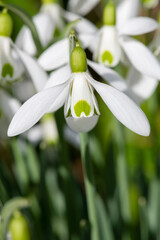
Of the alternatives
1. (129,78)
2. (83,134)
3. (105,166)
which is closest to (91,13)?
(105,166)

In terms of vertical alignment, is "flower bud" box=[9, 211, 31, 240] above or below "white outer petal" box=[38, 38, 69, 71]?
below

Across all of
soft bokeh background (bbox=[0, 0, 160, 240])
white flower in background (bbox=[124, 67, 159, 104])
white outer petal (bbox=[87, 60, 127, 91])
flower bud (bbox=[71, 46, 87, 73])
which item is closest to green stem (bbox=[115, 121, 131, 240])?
soft bokeh background (bbox=[0, 0, 160, 240])

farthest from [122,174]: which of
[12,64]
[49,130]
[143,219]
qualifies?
[12,64]

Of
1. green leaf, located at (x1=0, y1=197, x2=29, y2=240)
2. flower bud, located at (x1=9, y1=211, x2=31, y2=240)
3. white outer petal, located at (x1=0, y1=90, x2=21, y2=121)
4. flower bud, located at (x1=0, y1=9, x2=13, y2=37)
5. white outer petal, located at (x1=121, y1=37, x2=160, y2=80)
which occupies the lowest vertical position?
flower bud, located at (x1=9, y1=211, x2=31, y2=240)

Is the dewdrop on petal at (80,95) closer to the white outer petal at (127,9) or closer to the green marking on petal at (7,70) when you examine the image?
the green marking on petal at (7,70)

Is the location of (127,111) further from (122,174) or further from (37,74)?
(122,174)

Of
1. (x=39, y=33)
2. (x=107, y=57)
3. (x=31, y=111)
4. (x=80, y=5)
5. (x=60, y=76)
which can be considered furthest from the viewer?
(x=80, y=5)

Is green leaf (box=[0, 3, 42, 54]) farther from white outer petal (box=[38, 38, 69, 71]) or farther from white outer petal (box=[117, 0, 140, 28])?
white outer petal (box=[117, 0, 140, 28])
